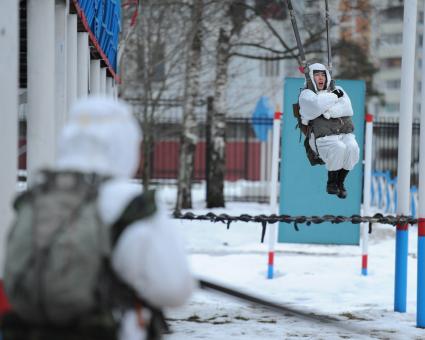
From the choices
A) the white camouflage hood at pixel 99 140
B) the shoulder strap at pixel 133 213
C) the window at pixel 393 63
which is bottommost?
the shoulder strap at pixel 133 213

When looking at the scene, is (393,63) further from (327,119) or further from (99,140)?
(99,140)

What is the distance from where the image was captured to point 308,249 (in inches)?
538

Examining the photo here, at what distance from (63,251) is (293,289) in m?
7.64

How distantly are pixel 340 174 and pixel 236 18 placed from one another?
12.8 m

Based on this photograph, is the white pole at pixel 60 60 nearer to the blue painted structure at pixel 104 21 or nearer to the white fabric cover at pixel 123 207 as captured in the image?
the blue painted structure at pixel 104 21

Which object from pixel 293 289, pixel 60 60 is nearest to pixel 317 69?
pixel 60 60

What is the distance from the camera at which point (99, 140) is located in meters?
2.95

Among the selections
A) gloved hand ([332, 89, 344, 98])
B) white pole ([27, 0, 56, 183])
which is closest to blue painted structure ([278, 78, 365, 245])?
gloved hand ([332, 89, 344, 98])

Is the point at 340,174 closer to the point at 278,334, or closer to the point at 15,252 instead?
the point at 278,334

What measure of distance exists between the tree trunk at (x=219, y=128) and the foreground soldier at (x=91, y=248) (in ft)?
53.2

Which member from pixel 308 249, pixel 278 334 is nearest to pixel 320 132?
pixel 278 334

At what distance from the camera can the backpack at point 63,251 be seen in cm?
282

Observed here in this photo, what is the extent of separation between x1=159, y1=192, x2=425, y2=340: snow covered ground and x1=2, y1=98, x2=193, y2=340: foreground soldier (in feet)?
6.30

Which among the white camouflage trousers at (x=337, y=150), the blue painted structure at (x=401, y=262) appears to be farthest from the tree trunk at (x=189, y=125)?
the white camouflage trousers at (x=337, y=150)
